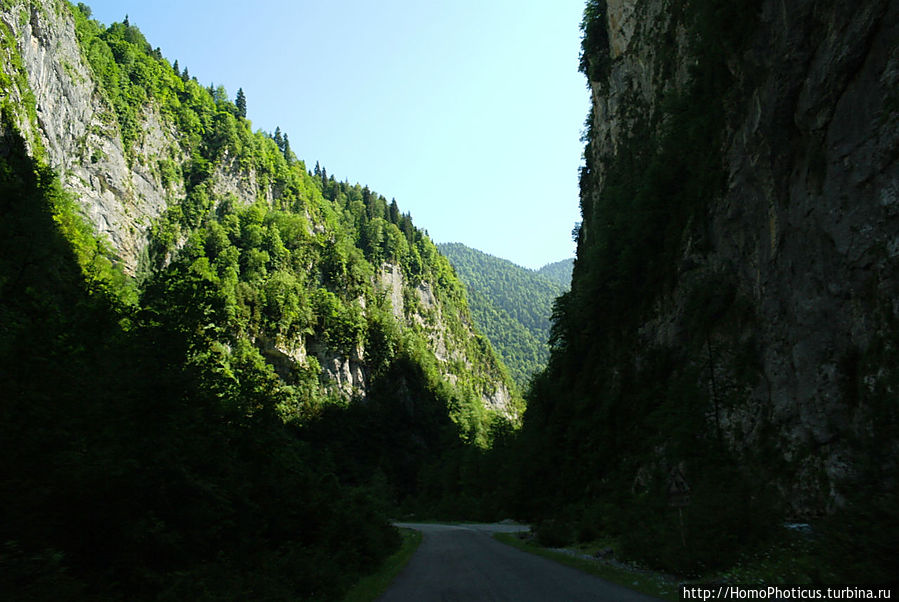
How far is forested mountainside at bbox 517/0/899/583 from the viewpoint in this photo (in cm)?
1190

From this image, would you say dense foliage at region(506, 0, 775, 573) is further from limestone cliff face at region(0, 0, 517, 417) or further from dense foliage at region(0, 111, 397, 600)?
limestone cliff face at region(0, 0, 517, 417)

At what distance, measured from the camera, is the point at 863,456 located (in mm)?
8188

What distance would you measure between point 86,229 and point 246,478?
54479 mm

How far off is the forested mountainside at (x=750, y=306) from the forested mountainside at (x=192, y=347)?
29.3ft

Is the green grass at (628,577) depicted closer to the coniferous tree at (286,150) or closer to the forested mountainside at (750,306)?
the forested mountainside at (750,306)

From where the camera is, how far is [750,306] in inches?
758

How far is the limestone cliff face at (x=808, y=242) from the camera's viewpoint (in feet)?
41.9

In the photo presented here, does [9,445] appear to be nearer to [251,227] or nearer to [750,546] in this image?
[750,546]

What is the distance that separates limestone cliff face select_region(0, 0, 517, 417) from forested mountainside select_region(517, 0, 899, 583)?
178 ft

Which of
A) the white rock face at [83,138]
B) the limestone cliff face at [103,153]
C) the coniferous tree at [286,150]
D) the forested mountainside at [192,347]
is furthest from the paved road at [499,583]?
the coniferous tree at [286,150]

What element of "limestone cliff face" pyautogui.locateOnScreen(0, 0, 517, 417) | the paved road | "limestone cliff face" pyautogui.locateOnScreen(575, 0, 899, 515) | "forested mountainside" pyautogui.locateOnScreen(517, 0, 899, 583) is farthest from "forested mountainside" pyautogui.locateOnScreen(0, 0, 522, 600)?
"limestone cliff face" pyautogui.locateOnScreen(575, 0, 899, 515)

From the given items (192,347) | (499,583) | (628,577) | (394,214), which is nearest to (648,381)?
(628,577)

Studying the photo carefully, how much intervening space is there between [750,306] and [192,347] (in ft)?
60.0

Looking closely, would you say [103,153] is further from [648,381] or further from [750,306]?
[750,306]
